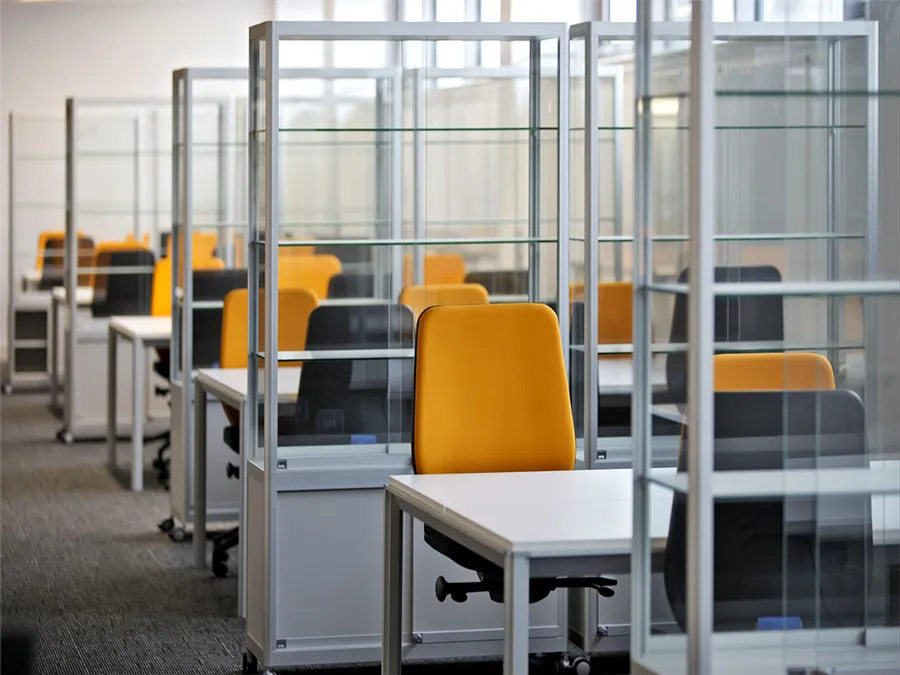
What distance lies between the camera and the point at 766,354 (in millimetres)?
2611

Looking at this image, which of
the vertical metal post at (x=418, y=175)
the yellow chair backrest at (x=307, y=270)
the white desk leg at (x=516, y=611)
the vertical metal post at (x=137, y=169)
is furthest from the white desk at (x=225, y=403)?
the vertical metal post at (x=137, y=169)

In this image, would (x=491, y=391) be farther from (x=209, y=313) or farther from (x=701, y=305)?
(x=209, y=313)

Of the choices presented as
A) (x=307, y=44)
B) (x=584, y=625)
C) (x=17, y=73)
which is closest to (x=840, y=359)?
(x=584, y=625)

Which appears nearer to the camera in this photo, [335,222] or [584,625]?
[584,625]

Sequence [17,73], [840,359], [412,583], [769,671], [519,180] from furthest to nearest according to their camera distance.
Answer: [17,73], [519,180], [412,583], [840,359], [769,671]

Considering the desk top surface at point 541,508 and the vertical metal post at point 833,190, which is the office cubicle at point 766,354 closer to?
the vertical metal post at point 833,190

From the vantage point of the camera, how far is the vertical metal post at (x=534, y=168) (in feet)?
14.9

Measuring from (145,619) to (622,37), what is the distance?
8.45 ft

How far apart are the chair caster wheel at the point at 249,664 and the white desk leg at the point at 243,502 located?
0.39 meters

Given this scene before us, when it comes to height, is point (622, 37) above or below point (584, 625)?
above

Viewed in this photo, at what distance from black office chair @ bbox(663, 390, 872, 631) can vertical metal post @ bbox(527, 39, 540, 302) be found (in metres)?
2.07

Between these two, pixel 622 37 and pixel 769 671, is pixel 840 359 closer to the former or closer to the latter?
pixel 769 671

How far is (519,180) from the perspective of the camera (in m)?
4.74

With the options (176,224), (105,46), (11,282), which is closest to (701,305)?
(176,224)
